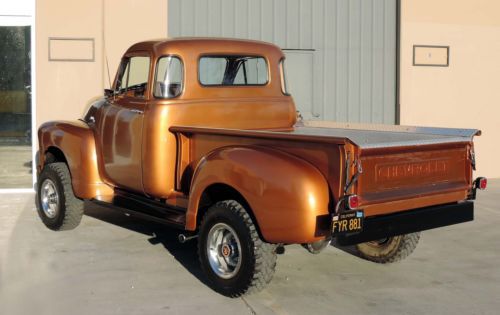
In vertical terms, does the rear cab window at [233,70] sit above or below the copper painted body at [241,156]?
above

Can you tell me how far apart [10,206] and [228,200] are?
16.1 feet

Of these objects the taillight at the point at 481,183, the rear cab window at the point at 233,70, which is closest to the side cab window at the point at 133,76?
the rear cab window at the point at 233,70

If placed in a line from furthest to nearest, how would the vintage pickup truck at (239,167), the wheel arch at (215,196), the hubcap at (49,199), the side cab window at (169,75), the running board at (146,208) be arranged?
the hubcap at (49,199)
the side cab window at (169,75)
the running board at (146,208)
the wheel arch at (215,196)
the vintage pickup truck at (239,167)

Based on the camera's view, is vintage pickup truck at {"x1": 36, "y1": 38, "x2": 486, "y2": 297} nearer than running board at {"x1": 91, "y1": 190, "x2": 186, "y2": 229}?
Yes

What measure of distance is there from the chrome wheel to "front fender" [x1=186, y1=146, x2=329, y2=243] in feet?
1.36

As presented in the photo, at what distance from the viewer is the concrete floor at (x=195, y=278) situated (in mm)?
5180

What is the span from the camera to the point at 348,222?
4781 millimetres

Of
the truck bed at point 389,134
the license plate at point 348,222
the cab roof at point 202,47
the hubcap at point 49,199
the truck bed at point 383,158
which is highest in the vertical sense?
the cab roof at point 202,47

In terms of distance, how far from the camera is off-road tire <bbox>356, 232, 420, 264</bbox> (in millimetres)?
6188

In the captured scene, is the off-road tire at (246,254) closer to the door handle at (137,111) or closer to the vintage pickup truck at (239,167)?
the vintage pickup truck at (239,167)

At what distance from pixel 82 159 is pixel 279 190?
2942mm

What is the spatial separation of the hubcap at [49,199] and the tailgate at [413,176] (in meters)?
3.90

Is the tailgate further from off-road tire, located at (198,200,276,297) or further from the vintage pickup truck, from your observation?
off-road tire, located at (198,200,276,297)

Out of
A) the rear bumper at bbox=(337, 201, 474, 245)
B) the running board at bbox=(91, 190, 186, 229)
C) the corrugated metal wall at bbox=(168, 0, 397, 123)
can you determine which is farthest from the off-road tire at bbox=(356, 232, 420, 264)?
the corrugated metal wall at bbox=(168, 0, 397, 123)
